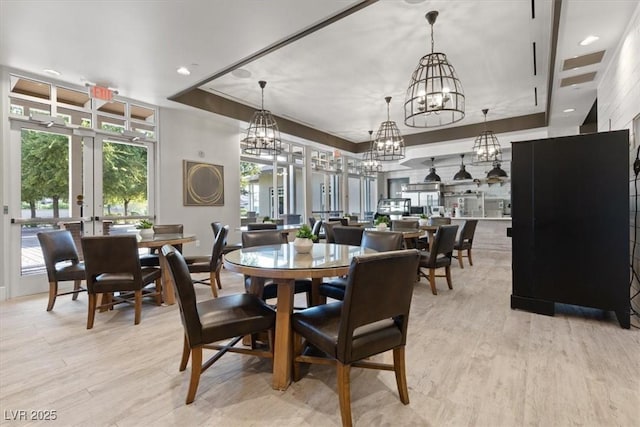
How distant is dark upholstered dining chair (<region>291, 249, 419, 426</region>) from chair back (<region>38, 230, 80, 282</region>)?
3.29 meters

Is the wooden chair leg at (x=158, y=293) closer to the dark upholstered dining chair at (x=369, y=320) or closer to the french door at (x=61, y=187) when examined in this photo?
the french door at (x=61, y=187)

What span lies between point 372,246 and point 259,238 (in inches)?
49.0

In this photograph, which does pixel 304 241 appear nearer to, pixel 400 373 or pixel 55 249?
pixel 400 373

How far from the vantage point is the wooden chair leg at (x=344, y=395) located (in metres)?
1.56

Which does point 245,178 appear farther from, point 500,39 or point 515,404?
point 515,404

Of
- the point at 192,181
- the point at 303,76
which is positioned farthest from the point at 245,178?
the point at 303,76

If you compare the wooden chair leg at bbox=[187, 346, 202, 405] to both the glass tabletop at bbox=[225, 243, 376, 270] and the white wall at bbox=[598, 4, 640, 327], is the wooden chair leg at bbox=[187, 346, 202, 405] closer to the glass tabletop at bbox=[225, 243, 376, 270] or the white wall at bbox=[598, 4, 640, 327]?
the glass tabletop at bbox=[225, 243, 376, 270]

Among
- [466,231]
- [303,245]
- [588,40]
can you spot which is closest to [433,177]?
[466,231]

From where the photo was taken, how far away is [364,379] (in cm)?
208

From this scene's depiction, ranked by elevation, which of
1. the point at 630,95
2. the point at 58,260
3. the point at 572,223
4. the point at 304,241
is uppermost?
the point at 630,95

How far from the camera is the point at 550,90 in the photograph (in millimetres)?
5090

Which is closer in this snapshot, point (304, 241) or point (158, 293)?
point (304, 241)

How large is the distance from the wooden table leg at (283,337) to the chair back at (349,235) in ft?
5.96

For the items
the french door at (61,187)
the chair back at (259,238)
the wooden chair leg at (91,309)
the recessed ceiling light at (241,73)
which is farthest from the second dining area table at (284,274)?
the french door at (61,187)
